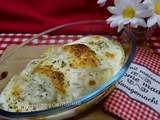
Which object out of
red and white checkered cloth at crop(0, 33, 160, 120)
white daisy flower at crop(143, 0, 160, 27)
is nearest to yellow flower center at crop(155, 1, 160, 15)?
white daisy flower at crop(143, 0, 160, 27)

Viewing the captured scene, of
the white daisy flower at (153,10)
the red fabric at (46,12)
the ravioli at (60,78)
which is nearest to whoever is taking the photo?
the ravioli at (60,78)

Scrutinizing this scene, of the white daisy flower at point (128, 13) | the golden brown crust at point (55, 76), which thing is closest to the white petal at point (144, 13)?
the white daisy flower at point (128, 13)

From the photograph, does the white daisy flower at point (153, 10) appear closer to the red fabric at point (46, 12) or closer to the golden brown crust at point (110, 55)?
the golden brown crust at point (110, 55)

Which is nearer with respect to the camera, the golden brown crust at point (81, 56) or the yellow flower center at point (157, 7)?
the golden brown crust at point (81, 56)

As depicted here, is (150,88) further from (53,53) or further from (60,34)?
(60,34)

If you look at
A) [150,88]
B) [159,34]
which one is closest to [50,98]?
[150,88]

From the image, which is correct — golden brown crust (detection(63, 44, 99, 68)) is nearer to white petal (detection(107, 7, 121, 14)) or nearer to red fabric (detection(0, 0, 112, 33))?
white petal (detection(107, 7, 121, 14))
